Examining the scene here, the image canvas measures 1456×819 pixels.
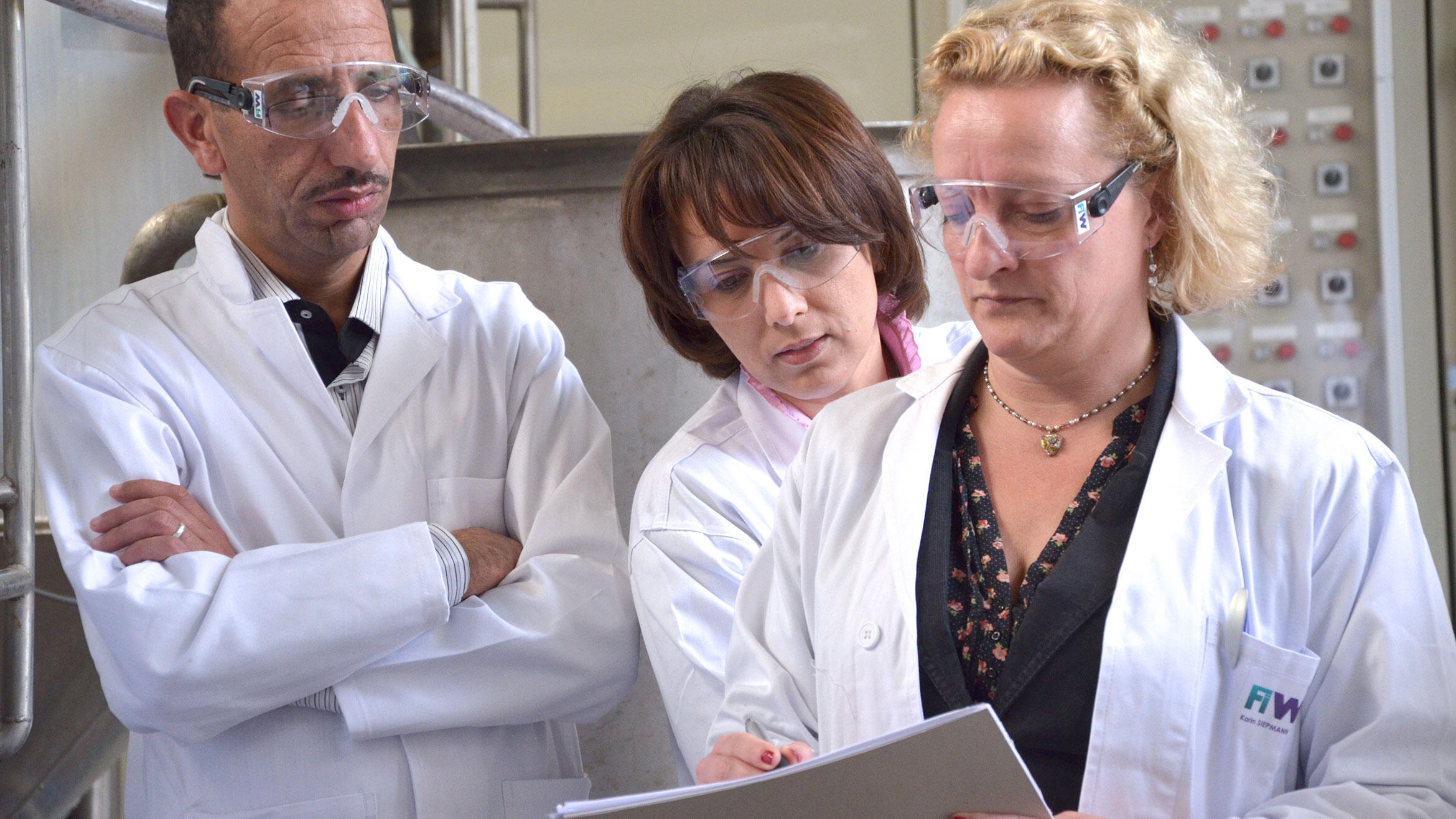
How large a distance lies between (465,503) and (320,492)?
0.16 metres

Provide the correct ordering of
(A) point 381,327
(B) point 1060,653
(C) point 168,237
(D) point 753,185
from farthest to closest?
(C) point 168,237 < (A) point 381,327 < (D) point 753,185 < (B) point 1060,653

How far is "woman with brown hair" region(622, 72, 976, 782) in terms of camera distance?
51.4 inches

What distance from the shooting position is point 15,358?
1.28 metres

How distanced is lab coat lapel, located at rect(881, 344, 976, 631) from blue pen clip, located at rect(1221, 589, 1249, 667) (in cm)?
23

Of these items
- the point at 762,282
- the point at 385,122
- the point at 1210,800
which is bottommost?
the point at 1210,800

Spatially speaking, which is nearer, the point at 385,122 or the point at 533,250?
the point at 385,122

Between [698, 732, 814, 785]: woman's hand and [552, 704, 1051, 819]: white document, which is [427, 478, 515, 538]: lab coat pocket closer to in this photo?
[698, 732, 814, 785]: woman's hand

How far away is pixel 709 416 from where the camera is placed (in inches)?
56.8

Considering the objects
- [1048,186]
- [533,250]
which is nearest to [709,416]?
[533,250]

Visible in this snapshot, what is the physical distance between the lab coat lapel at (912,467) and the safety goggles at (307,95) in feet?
2.18

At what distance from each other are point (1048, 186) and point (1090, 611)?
0.33 metres

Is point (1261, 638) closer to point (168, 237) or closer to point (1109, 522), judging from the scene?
point (1109, 522)

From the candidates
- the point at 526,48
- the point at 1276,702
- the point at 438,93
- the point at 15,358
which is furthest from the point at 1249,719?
the point at 526,48

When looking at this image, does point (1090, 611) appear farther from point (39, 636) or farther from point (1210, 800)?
point (39, 636)
